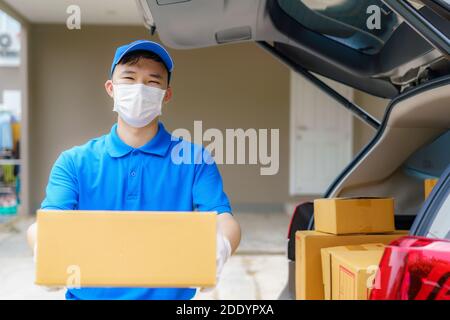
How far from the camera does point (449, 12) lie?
1.19 m

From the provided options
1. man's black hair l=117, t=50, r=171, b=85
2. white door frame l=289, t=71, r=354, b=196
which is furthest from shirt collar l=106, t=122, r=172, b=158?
white door frame l=289, t=71, r=354, b=196

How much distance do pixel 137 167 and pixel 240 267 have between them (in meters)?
3.28

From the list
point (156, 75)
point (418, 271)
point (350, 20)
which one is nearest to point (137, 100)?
point (156, 75)

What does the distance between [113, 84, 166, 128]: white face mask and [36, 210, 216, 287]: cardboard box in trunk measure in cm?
53

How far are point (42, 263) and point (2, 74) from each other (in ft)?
29.7

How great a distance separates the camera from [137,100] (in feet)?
4.18

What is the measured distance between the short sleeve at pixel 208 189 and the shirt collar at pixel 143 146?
11 centimetres

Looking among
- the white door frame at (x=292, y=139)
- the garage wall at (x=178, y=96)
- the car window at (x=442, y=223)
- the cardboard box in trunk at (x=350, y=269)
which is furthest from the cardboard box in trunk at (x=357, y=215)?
the white door frame at (x=292, y=139)

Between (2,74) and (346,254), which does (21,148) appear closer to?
(2,74)

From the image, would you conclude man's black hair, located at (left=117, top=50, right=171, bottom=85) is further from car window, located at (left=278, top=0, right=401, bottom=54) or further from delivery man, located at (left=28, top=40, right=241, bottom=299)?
car window, located at (left=278, top=0, right=401, bottom=54)

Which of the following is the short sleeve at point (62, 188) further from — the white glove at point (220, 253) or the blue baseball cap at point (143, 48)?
the white glove at point (220, 253)

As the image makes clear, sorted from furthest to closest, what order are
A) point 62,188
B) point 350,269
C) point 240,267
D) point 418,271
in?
point 240,267 < point 62,188 < point 350,269 < point 418,271

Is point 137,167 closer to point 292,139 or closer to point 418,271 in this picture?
point 418,271

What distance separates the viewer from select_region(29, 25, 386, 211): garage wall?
24.1ft
